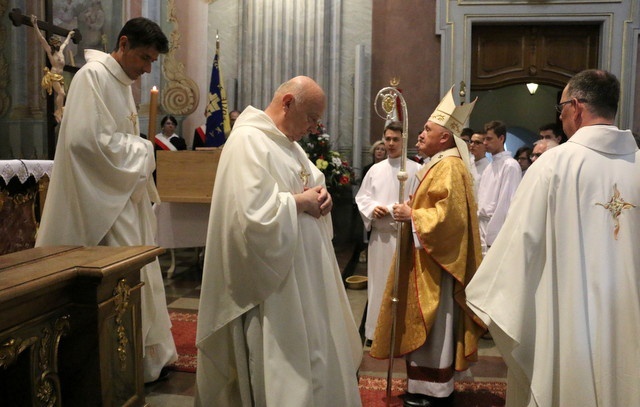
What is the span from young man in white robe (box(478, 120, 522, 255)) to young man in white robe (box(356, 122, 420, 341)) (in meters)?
1.34

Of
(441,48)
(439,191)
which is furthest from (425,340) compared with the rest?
(441,48)

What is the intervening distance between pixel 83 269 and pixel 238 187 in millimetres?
633

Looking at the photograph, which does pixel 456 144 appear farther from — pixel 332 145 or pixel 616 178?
pixel 332 145

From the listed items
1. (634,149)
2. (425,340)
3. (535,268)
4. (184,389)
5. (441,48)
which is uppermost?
(441,48)

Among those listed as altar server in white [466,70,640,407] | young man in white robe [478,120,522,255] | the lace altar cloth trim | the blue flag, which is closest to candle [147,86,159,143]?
the lace altar cloth trim

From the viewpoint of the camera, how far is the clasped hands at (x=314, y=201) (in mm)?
2271

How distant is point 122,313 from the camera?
2.08 m

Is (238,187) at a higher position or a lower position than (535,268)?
higher

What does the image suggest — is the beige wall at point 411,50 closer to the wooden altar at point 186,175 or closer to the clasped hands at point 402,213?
the wooden altar at point 186,175

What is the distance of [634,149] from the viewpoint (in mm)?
2354

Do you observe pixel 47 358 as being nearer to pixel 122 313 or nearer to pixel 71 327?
pixel 71 327

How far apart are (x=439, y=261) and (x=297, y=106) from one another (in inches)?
48.6

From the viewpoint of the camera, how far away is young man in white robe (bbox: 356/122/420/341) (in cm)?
429

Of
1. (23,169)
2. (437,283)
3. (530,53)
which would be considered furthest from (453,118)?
(530,53)
